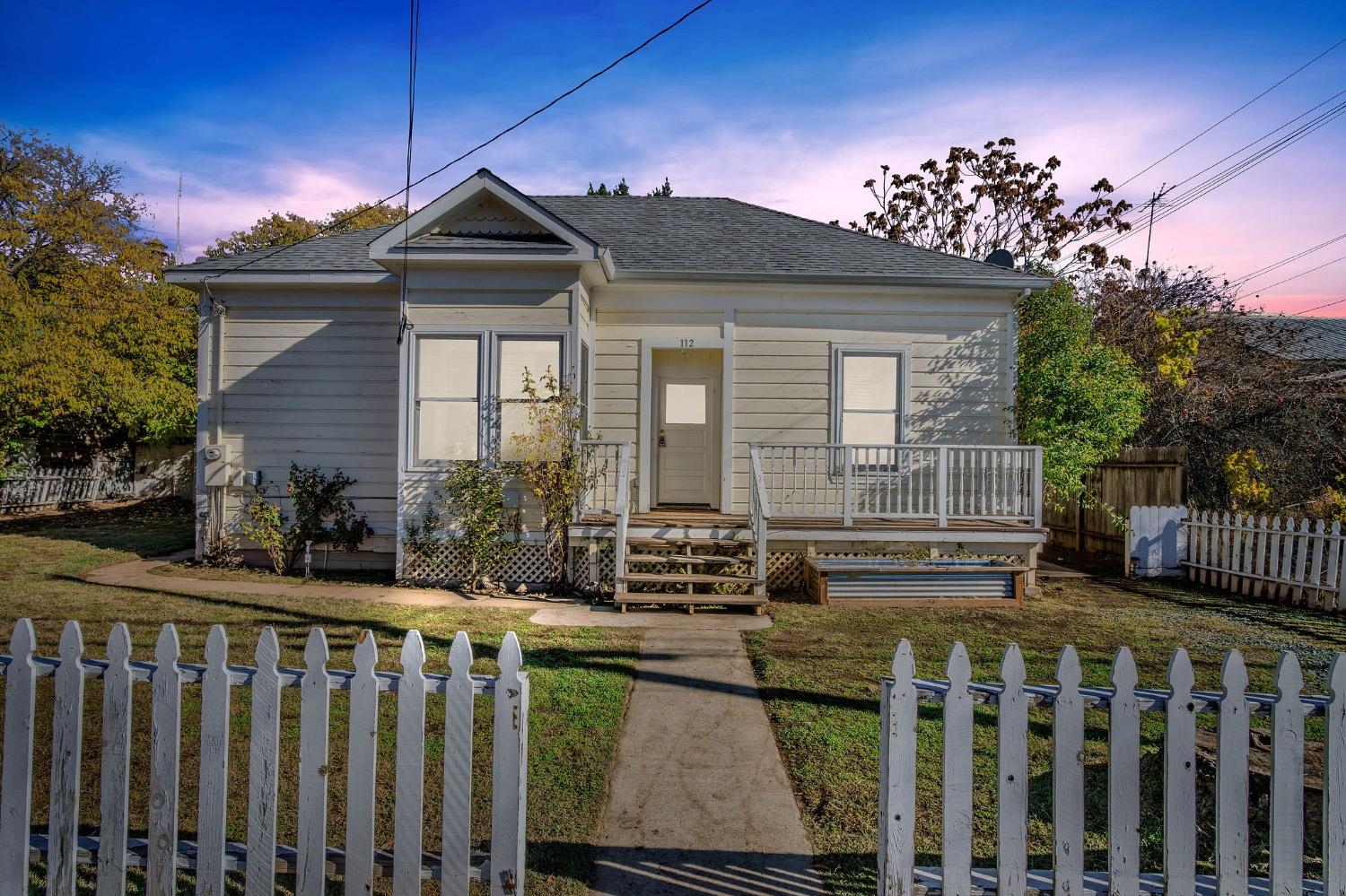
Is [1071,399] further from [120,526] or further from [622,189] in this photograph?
[622,189]

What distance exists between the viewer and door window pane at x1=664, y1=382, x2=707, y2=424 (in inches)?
460

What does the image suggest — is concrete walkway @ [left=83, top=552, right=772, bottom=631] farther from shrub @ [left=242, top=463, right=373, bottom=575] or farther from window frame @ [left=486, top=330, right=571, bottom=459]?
window frame @ [left=486, top=330, right=571, bottom=459]

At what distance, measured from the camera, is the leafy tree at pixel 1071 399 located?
10.6m

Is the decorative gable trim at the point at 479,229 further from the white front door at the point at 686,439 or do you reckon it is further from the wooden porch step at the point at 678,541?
the wooden porch step at the point at 678,541

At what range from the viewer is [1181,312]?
15.4 meters

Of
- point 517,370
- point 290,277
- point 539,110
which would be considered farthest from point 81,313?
point 539,110

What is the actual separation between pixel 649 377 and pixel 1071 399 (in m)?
5.87

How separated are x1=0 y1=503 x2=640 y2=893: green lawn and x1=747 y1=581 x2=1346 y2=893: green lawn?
3.63 ft

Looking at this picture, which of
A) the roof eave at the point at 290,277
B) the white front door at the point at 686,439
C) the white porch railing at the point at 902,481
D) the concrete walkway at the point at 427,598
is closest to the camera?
the concrete walkway at the point at 427,598

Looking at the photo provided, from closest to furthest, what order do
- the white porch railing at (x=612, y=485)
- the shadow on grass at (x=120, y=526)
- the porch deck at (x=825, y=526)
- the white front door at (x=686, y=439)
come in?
the white porch railing at (x=612, y=485)
the porch deck at (x=825, y=526)
the white front door at (x=686, y=439)
the shadow on grass at (x=120, y=526)

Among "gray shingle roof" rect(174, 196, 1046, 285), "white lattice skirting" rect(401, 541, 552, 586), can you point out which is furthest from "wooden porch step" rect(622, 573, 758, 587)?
"gray shingle roof" rect(174, 196, 1046, 285)

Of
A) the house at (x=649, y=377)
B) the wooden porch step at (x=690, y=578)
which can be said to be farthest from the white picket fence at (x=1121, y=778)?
the house at (x=649, y=377)

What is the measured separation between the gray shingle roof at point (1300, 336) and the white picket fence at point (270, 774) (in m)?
19.6

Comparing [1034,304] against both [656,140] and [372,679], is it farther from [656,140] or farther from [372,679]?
[372,679]
